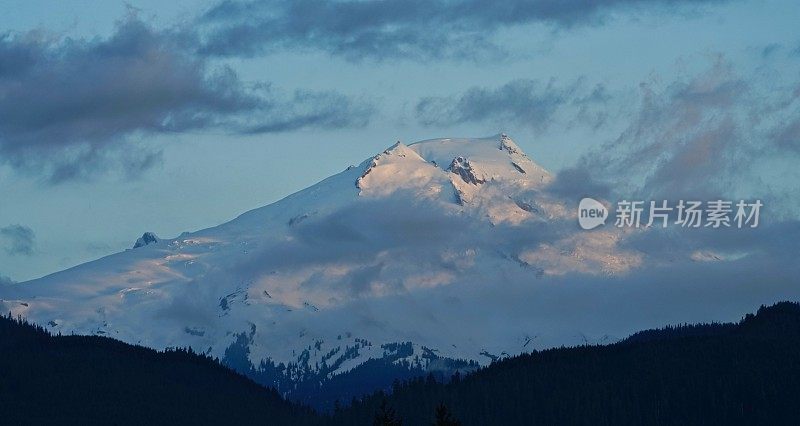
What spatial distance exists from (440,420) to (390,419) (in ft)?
33.4

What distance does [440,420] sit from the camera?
160000mm

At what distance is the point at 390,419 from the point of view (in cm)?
16938
